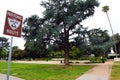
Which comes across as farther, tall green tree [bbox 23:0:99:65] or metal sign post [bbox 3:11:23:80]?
tall green tree [bbox 23:0:99:65]

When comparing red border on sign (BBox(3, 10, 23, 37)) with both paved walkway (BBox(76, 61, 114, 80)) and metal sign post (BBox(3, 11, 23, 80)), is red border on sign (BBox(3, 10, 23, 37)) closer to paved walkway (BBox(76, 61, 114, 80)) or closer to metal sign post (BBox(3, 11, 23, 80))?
metal sign post (BBox(3, 11, 23, 80))

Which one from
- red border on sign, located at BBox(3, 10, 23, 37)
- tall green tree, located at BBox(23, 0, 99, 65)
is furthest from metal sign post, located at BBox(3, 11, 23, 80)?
tall green tree, located at BBox(23, 0, 99, 65)

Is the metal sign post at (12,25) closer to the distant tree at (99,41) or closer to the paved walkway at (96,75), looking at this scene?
the paved walkway at (96,75)

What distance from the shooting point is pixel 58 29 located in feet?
96.6

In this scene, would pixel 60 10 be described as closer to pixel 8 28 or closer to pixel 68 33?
pixel 68 33

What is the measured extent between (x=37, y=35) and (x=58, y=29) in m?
2.84

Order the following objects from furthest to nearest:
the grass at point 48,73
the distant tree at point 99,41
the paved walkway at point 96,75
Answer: the distant tree at point 99,41 < the grass at point 48,73 < the paved walkway at point 96,75

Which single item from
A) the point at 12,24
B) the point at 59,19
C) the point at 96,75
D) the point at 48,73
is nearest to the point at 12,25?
the point at 12,24

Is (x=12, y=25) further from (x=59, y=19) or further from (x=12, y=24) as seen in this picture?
(x=59, y=19)

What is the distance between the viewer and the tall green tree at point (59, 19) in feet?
99.1

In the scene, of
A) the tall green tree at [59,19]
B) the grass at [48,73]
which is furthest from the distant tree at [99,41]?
the grass at [48,73]

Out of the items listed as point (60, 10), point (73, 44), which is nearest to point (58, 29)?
point (60, 10)

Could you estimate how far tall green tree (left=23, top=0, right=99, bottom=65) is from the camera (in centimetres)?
3020

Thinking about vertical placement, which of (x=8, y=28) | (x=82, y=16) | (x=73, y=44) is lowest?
(x=8, y=28)
